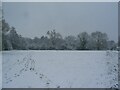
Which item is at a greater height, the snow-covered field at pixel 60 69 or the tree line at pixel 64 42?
the tree line at pixel 64 42

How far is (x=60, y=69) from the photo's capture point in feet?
16.2

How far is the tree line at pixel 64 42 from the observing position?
5.07m

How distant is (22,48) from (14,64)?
485 millimetres

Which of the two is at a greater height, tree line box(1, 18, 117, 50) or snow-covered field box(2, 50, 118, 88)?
tree line box(1, 18, 117, 50)

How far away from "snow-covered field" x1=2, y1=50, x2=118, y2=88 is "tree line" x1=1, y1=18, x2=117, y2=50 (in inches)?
5.8

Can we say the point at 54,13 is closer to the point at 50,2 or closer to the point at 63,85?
the point at 50,2

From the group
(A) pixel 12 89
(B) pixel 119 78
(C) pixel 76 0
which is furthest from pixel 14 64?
(B) pixel 119 78

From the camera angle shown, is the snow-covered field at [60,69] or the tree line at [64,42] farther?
the tree line at [64,42]

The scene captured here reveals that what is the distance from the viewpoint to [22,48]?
5.18 m

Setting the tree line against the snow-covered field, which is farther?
the tree line

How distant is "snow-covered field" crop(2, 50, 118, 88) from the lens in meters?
4.59

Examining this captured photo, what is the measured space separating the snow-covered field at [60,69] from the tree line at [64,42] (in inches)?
5.8

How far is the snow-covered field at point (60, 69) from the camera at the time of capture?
459 centimetres

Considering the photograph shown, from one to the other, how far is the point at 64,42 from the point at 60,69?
0.72 m
